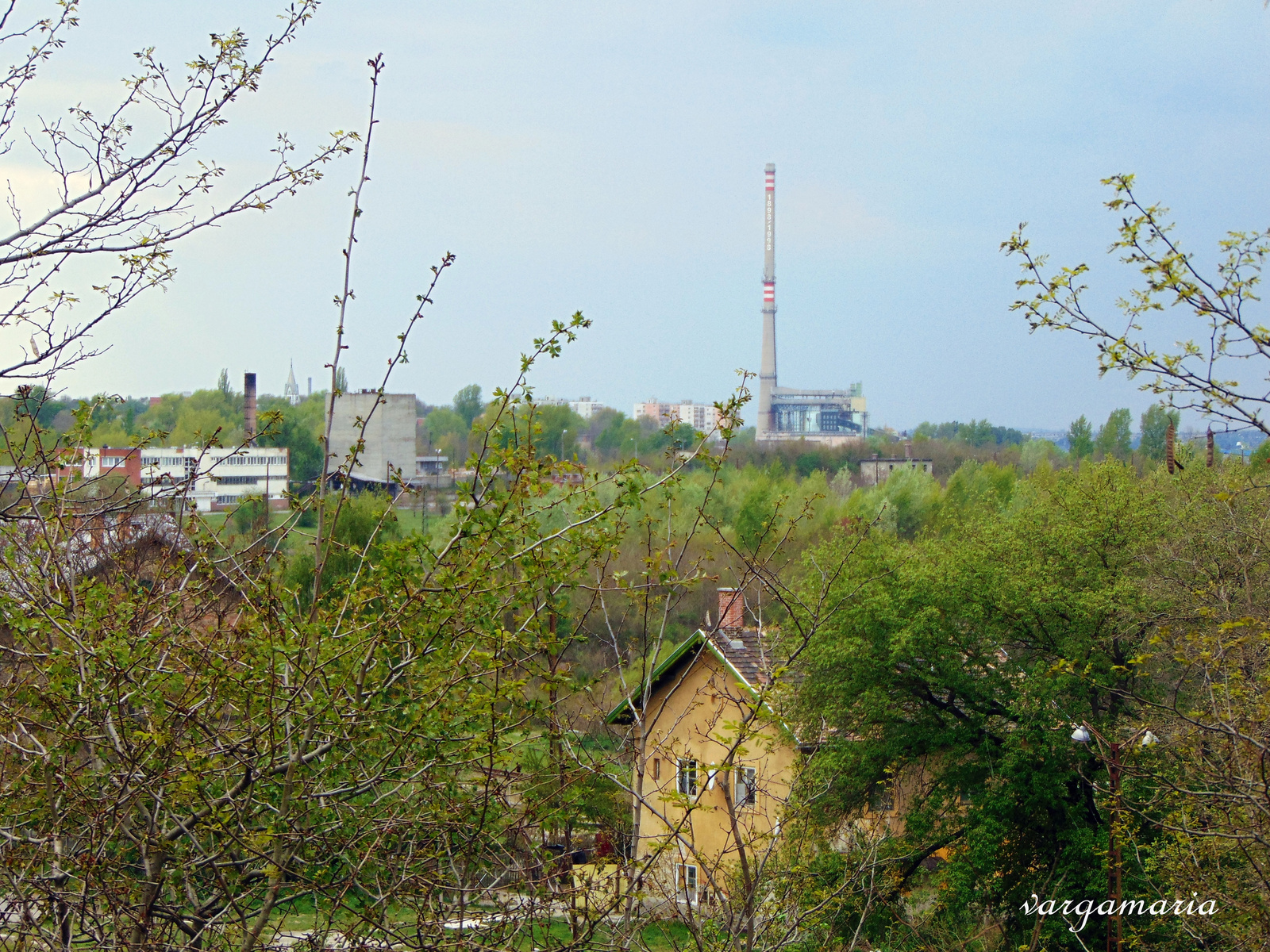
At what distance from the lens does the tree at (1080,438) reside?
267 feet

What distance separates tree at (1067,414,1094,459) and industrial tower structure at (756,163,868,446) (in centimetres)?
4590

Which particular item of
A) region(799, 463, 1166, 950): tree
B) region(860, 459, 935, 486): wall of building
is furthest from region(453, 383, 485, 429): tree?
region(799, 463, 1166, 950): tree

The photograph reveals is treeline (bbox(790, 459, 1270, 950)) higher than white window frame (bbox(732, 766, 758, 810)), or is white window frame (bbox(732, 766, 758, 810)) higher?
white window frame (bbox(732, 766, 758, 810))

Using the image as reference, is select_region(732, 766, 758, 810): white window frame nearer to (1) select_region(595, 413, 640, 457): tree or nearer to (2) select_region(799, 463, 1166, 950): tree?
(2) select_region(799, 463, 1166, 950): tree

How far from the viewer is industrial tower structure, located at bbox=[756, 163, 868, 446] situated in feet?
437

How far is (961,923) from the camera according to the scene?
15.9 meters

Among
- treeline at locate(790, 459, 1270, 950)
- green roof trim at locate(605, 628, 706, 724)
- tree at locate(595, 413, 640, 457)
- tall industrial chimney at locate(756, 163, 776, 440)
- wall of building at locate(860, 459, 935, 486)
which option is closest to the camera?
green roof trim at locate(605, 628, 706, 724)

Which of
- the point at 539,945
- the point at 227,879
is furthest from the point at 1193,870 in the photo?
the point at 227,879

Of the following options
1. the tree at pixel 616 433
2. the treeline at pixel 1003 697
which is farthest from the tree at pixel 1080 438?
the treeline at pixel 1003 697

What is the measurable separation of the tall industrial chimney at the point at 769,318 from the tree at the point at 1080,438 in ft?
156

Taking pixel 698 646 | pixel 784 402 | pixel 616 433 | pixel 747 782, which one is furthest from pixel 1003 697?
pixel 784 402

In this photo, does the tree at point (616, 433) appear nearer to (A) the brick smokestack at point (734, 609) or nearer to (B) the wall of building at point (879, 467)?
(B) the wall of building at point (879, 467)

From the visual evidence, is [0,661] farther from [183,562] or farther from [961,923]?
[961,923]

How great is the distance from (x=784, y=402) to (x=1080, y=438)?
5604cm
